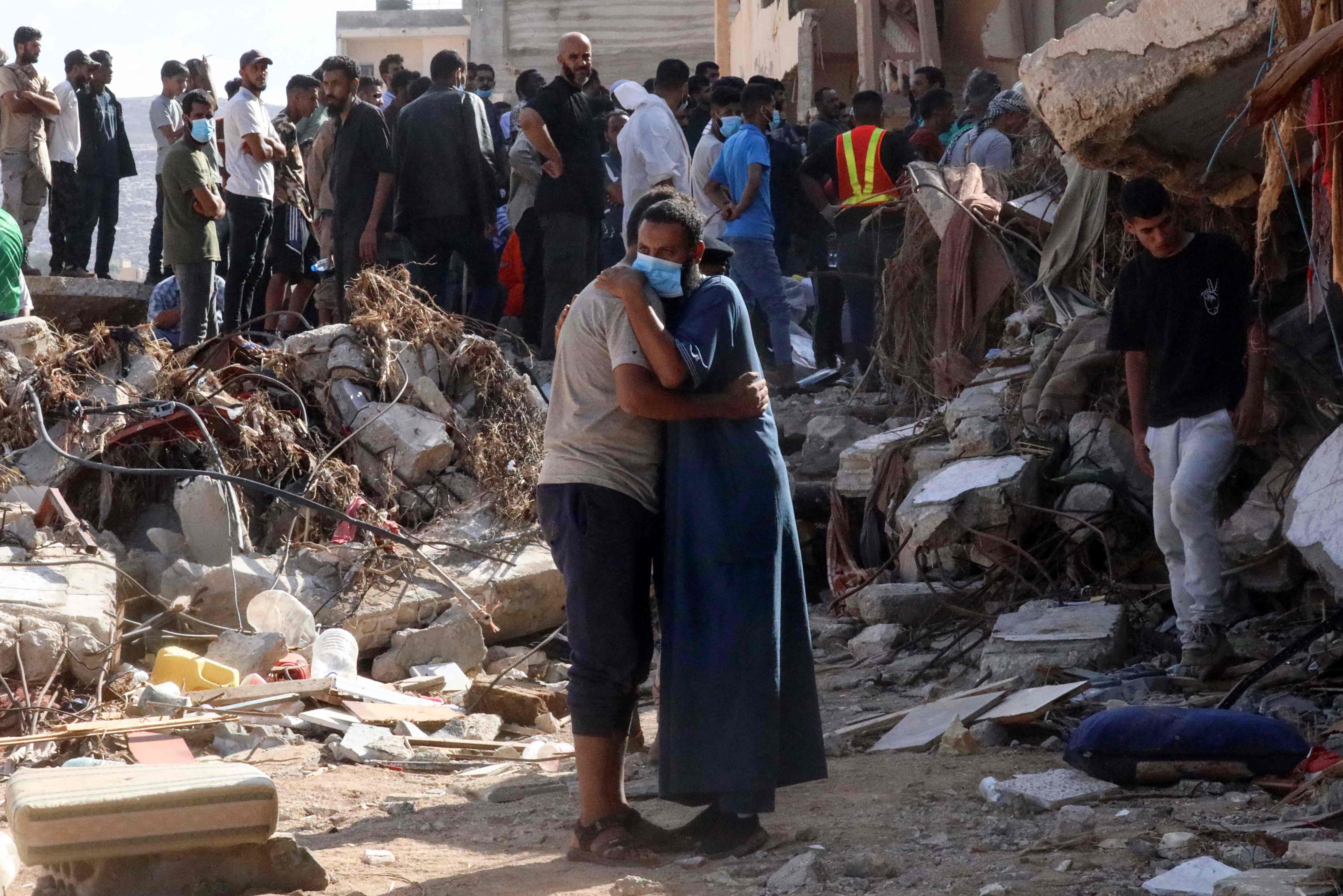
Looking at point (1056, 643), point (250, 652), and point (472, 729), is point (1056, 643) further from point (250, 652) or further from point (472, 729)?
point (250, 652)

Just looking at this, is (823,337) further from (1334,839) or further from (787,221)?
(1334,839)

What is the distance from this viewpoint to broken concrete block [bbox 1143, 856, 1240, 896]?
3.17 m

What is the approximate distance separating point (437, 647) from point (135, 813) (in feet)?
12.5

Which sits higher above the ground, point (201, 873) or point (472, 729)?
point (201, 873)

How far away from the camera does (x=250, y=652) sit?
6.61 m

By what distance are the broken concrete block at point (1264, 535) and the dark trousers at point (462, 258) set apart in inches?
191

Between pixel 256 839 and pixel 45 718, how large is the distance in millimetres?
2835

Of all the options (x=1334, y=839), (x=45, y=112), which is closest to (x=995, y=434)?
(x=1334, y=839)

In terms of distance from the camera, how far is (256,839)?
362 cm

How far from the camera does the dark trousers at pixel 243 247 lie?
948 cm

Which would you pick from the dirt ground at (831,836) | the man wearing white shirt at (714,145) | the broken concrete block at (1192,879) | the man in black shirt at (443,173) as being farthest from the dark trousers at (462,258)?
the broken concrete block at (1192,879)

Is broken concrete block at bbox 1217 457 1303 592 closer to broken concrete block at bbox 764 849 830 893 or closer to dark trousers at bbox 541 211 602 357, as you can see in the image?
broken concrete block at bbox 764 849 830 893

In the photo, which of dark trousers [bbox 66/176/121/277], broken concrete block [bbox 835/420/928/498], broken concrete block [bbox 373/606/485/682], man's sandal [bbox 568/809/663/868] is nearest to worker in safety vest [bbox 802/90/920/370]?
broken concrete block [bbox 835/420/928/498]

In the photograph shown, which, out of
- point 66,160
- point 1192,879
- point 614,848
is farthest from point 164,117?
point 1192,879
